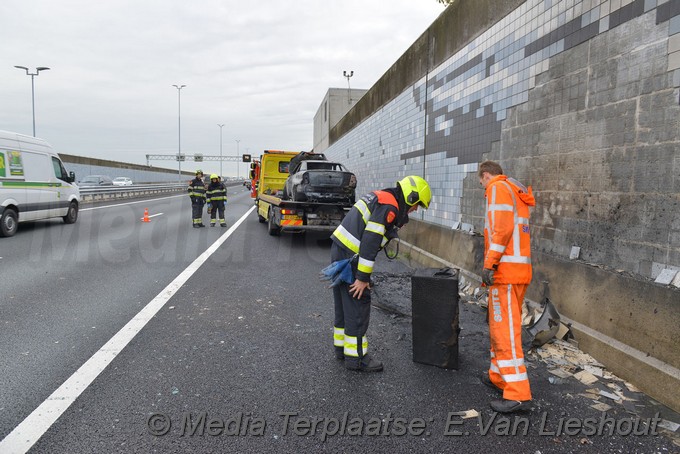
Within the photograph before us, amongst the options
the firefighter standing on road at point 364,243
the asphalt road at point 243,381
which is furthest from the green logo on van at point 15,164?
the firefighter standing on road at point 364,243

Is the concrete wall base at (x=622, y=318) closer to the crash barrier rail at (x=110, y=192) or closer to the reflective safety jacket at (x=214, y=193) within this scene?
the reflective safety jacket at (x=214, y=193)

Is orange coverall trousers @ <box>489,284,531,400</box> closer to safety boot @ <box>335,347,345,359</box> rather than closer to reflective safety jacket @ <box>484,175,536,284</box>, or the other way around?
reflective safety jacket @ <box>484,175,536,284</box>

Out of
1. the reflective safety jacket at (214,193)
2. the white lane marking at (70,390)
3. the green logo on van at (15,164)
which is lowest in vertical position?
the white lane marking at (70,390)

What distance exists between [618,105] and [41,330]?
239 inches

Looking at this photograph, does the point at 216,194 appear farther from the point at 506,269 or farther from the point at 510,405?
the point at 510,405

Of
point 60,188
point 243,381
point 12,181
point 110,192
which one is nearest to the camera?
point 243,381

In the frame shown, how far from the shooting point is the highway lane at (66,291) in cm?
346

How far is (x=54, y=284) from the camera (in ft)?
20.7

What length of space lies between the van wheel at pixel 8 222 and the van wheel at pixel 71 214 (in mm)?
2552

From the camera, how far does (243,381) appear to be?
342 centimetres

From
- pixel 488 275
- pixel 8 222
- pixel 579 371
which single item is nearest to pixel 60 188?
pixel 8 222

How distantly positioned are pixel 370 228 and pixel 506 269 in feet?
3.65

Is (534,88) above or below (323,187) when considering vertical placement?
above

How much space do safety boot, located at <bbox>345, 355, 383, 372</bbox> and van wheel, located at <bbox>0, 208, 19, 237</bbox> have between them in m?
10.5
